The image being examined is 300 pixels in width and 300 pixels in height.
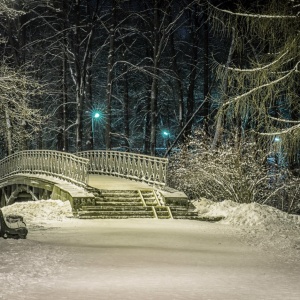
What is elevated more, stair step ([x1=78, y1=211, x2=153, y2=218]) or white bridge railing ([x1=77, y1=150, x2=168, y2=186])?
white bridge railing ([x1=77, y1=150, x2=168, y2=186])

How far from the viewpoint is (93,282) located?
838 centimetres

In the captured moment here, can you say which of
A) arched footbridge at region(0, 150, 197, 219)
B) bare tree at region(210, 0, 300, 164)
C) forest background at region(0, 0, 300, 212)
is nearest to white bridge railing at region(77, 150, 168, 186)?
arched footbridge at region(0, 150, 197, 219)

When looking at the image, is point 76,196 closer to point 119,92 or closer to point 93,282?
point 93,282

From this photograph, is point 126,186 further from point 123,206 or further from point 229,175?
point 229,175

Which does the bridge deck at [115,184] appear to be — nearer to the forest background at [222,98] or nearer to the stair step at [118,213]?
the forest background at [222,98]

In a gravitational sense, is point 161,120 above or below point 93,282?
above

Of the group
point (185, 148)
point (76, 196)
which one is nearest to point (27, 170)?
point (185, 148)

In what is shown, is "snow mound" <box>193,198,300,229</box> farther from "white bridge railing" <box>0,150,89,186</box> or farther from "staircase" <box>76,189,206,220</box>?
"white bridge railing" <box>0,150,89,186</box>

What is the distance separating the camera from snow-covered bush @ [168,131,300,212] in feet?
70.5

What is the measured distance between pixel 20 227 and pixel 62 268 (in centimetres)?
319

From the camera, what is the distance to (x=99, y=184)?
22266 millimetres

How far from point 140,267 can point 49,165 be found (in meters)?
17.9

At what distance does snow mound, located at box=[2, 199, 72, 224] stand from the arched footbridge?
0.32 m

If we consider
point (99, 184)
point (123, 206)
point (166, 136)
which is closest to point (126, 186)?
point (99, 184)
